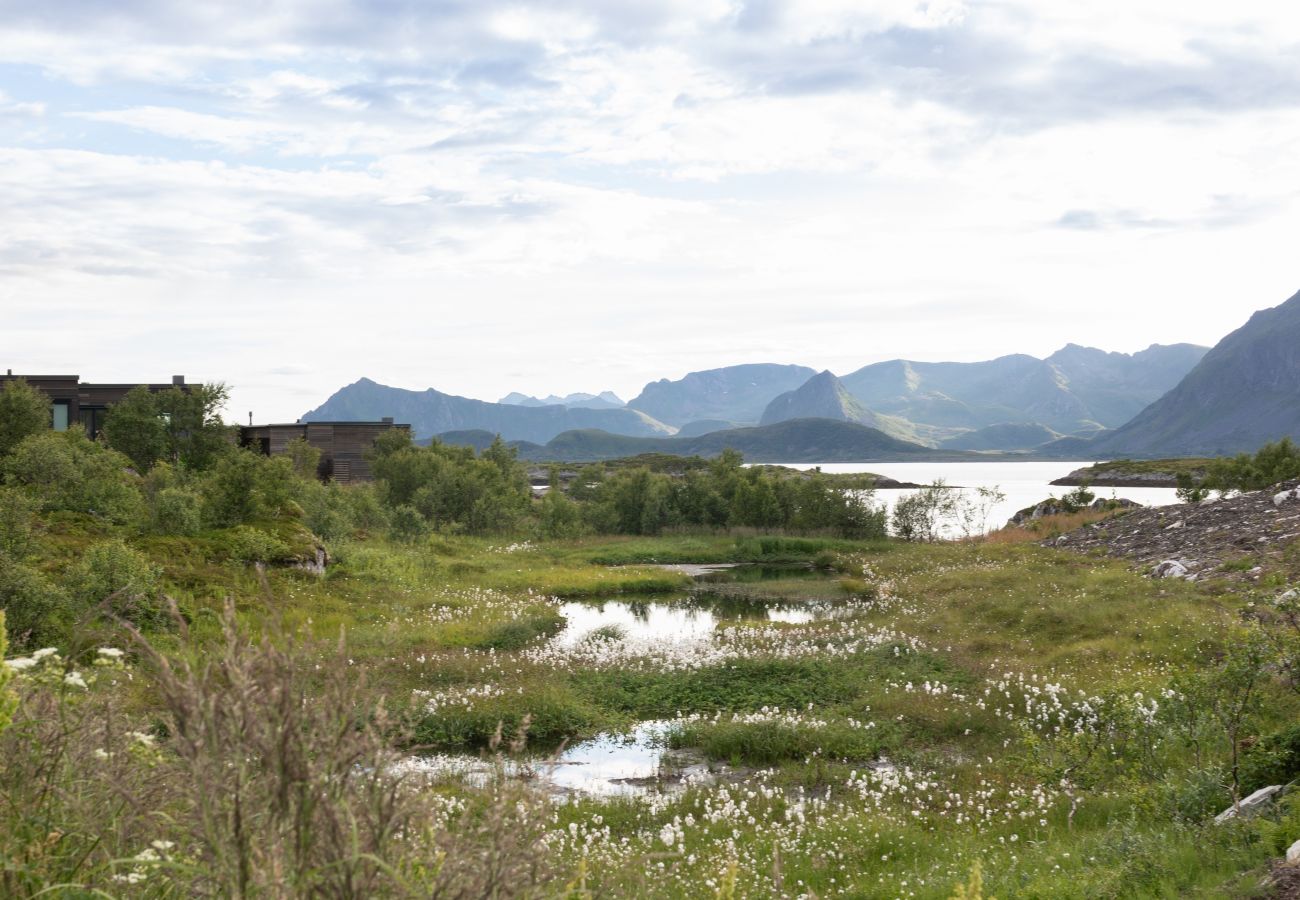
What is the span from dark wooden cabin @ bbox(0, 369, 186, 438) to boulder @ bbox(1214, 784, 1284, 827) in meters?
64.0

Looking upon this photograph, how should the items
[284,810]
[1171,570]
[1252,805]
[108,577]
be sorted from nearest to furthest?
[284,810]
[1252,805]
[108,577]
[1171,570]

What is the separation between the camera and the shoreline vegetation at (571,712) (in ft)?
10.5

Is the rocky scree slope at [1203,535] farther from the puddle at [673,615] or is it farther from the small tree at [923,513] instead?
the small tree at [923,513]

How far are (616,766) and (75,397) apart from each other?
63528 millimetres

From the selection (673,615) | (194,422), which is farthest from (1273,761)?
(194,422)

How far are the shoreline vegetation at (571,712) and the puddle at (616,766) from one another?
168 millimetres

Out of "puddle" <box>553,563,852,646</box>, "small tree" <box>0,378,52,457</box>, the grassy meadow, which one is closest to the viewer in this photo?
the grassy meadow

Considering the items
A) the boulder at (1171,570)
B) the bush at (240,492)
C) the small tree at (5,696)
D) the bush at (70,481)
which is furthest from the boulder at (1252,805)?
the bush at (240,492)

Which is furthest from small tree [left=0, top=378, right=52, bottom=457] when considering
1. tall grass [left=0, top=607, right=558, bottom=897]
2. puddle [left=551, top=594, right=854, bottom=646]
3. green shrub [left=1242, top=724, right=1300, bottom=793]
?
green shrub [left=1242, top=724, right=1300, bottom=793]

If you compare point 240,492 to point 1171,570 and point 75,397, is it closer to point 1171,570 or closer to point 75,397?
point 1171,570

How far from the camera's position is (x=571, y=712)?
61.2ft

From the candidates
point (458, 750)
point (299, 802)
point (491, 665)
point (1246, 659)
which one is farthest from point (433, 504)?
point (299, 802)

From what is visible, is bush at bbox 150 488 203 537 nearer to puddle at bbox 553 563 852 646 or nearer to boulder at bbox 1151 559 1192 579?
puddle at bbox 553 563 852 646

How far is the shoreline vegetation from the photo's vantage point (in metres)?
3.21
